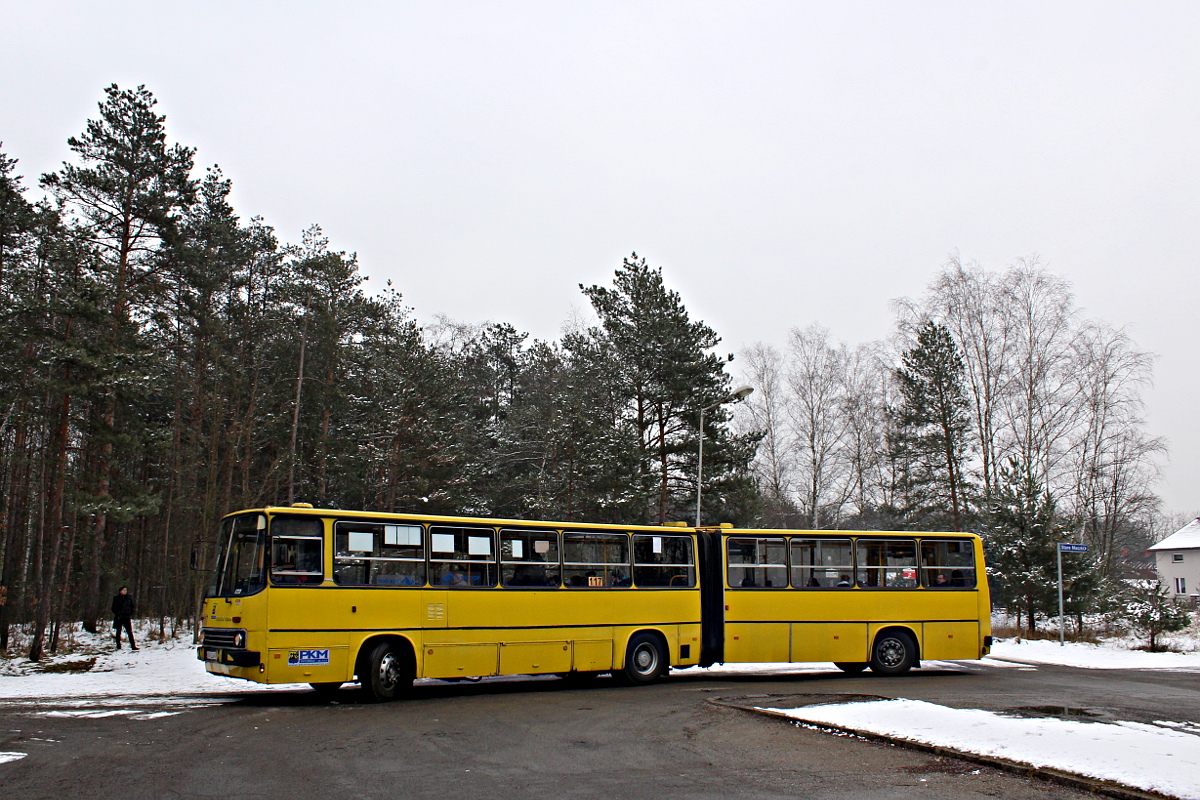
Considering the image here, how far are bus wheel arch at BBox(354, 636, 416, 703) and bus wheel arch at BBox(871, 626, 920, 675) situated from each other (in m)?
9.35

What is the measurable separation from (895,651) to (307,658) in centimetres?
1146

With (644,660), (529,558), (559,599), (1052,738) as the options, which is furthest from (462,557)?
(1052,738)

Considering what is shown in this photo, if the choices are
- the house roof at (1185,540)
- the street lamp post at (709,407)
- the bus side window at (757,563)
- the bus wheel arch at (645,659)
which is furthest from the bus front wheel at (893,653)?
the house roof at (1185,540)

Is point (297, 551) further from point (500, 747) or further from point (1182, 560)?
point (1182, 560)

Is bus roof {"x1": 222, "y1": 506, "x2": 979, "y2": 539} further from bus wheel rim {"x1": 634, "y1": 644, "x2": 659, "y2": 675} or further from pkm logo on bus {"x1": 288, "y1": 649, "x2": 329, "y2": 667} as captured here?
bus wheel rim {"x1": 634, "y1": 644, "x2": 659, "y2": 675}

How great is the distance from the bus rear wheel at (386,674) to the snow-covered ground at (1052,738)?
580 cm

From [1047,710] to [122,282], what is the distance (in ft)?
86.8

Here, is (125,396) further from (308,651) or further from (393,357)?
(393,357)

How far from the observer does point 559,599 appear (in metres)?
16.1

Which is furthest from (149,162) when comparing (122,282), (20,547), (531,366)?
(531,366)

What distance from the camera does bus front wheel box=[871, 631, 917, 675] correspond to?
60.5ft

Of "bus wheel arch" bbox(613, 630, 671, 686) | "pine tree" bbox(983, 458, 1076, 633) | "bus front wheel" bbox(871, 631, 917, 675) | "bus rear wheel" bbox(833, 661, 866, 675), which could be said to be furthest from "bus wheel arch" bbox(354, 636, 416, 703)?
"pine tree" bbox(983, 458, 1076, 633)

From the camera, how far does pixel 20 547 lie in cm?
3419

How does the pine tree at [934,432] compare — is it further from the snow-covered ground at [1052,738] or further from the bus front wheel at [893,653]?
the snow-covered ground at [1052,738]
